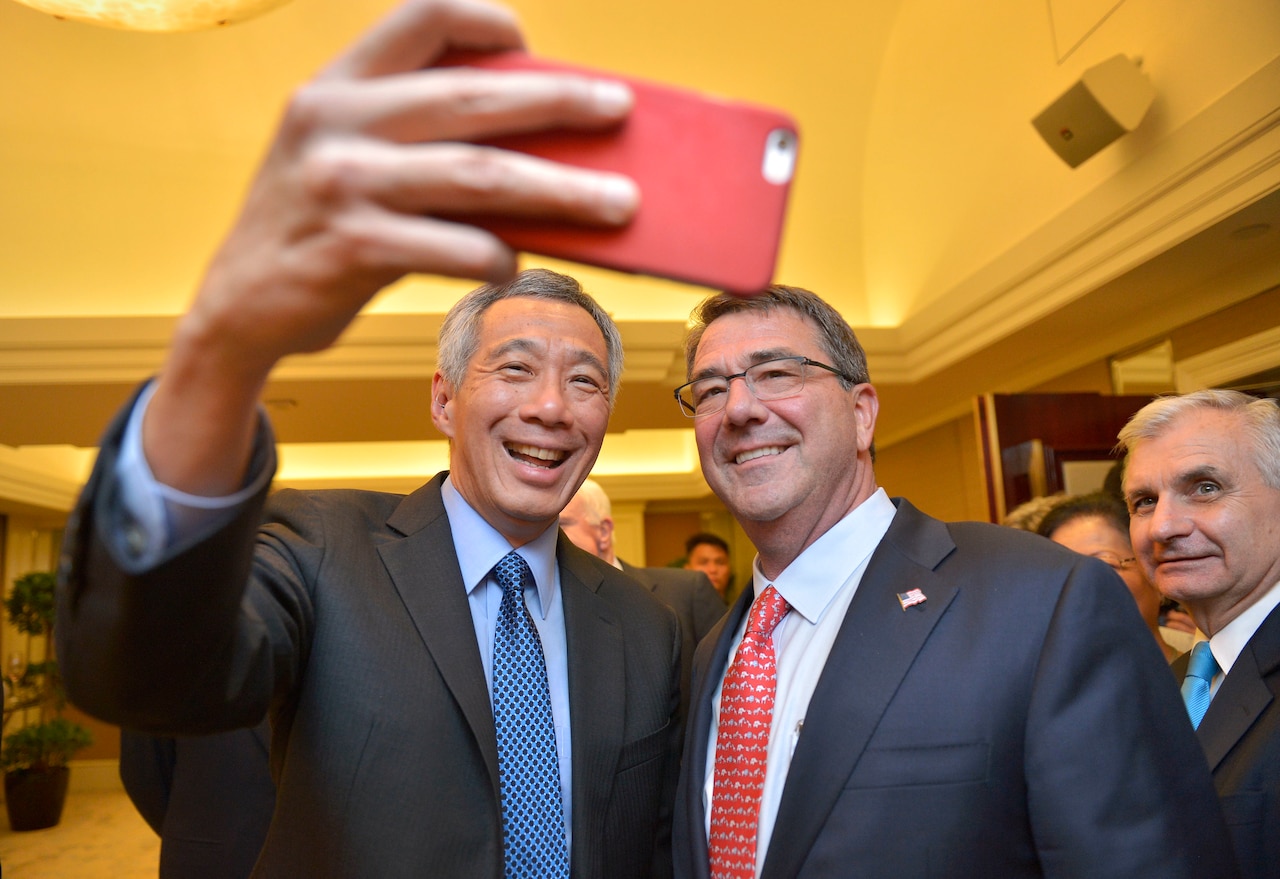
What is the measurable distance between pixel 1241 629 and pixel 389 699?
1.69m

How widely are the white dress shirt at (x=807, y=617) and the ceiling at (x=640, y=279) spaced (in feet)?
10.4

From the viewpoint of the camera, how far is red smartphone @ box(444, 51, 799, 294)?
0.58m

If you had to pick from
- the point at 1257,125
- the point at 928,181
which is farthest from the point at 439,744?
the point at 928,181

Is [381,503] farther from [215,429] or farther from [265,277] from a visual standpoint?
[265,277]

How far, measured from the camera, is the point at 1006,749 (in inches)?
48.9

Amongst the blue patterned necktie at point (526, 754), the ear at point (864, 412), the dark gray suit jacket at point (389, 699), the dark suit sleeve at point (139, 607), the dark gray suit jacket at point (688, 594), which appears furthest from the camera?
the dark gray suit jacket at point (688, 594)

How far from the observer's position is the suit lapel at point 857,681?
1.26 m

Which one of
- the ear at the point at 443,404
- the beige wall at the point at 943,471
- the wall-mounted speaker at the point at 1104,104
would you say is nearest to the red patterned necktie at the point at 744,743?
the ear at the point at 443,404

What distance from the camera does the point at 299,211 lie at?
0.56 metres

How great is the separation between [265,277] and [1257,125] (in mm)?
3506

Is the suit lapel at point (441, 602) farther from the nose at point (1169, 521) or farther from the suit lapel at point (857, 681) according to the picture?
the nose at point (1169, 521)

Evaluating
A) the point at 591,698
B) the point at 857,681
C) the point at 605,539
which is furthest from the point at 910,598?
the point at 605,539

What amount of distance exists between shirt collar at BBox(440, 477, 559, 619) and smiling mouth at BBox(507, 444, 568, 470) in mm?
126

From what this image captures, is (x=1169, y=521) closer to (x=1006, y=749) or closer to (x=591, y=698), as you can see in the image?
(x=1006, y=749)
